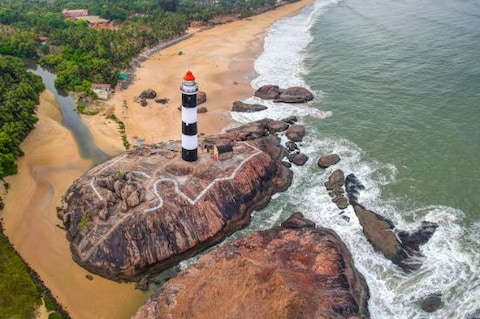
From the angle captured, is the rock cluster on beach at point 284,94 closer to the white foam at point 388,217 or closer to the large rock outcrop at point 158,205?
the white foam at point 388,217

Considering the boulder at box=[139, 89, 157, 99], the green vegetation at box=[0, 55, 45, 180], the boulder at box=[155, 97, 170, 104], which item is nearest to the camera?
the green vegetation at box=[0, 55, 45, 180]

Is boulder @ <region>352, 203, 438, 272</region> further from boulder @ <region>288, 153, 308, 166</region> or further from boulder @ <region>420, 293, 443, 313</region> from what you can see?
boulder @ <region>288, 153, 308, 166</region>

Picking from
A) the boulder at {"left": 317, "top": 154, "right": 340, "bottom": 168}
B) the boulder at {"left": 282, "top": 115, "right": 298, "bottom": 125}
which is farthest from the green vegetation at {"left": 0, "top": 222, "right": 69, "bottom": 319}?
the boulder at {"left": 282, "top": 115, "right": 298, "bottom": 125}

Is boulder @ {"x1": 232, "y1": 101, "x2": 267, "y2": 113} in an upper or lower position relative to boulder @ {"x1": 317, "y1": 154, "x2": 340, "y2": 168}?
lower

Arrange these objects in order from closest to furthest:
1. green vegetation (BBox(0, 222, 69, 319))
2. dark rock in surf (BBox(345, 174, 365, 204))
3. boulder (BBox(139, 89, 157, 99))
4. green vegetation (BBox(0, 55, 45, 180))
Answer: green vegetation (BBox(0, 222, 69, 319)) → dark rock in surf (BBox(345, 174, 365, 204)) → green vegetation (BBox(0, 55, 45, 180)) → boulder (BBox(139, 89, 157, 99))

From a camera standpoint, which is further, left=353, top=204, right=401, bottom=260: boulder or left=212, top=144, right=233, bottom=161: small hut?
left=212, top=144, right=233, bottom=161: small hut

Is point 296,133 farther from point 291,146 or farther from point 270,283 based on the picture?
point 270,283

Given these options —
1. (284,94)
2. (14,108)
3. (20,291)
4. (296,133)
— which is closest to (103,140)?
(14,108)

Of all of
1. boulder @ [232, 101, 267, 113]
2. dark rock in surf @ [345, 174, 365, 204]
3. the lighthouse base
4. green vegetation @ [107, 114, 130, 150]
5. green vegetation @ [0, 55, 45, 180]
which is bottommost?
boulder @ [232, 101, 267, 113]
